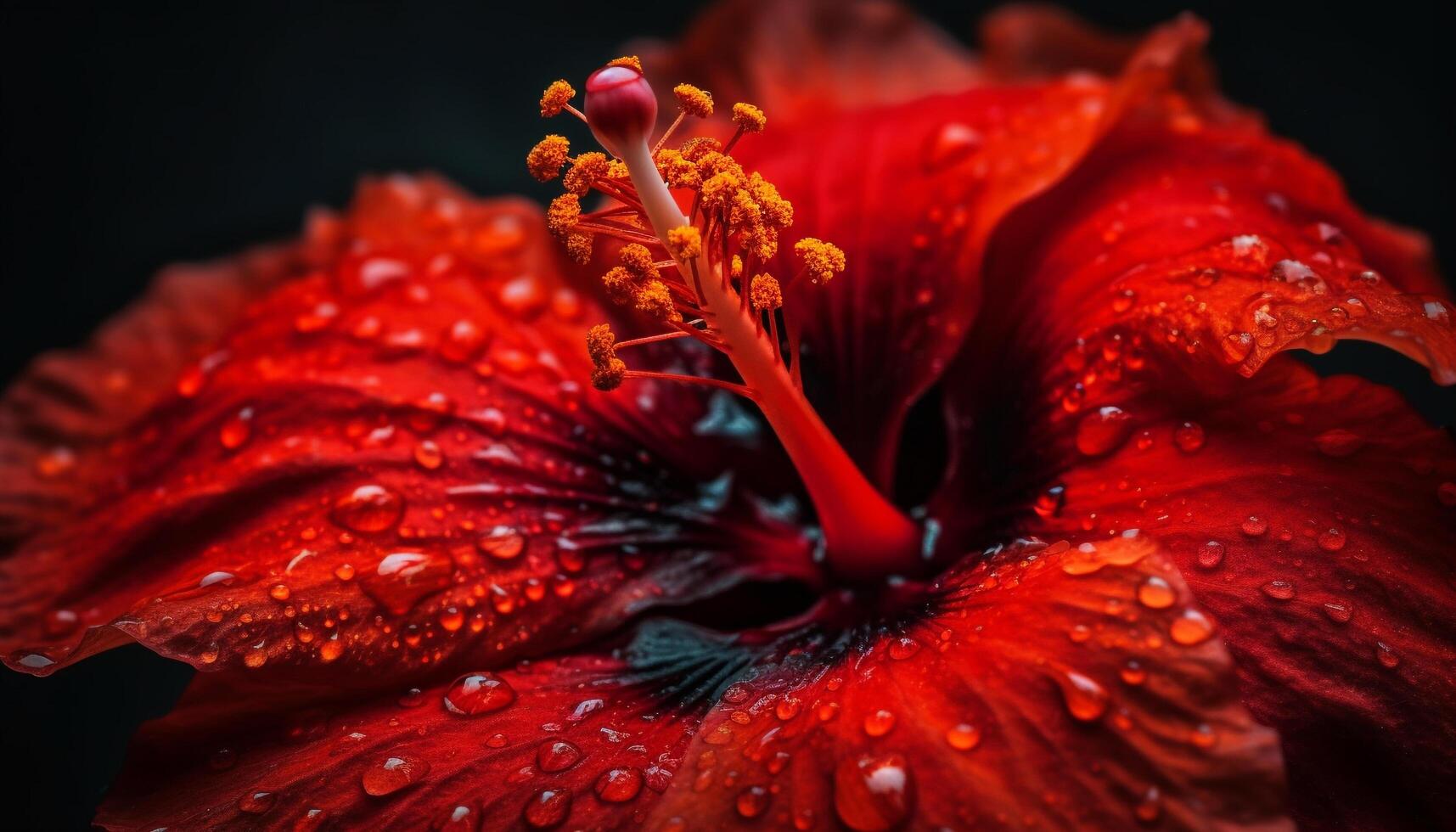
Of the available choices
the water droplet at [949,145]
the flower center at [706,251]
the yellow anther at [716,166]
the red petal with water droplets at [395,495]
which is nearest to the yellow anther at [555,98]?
the flower center at [706,251]

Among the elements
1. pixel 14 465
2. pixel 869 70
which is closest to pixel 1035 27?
pixel 869 70

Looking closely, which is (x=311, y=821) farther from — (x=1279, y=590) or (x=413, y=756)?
(x=1279, y=590)

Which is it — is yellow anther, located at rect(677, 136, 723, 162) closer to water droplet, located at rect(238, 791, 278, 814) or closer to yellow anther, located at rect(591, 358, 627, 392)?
yellow anther, located at rect(591, 358, 627, 392)

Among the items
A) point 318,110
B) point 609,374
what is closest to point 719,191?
point 609,374

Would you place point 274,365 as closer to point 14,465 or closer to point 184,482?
point 184,482

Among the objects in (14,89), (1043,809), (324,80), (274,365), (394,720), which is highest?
(14,89)

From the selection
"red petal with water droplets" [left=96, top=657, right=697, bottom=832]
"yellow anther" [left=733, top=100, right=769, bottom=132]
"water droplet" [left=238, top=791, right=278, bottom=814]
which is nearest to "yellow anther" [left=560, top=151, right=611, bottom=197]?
"yellow anther" [left=733, top=100, right=769, bottom=132]
